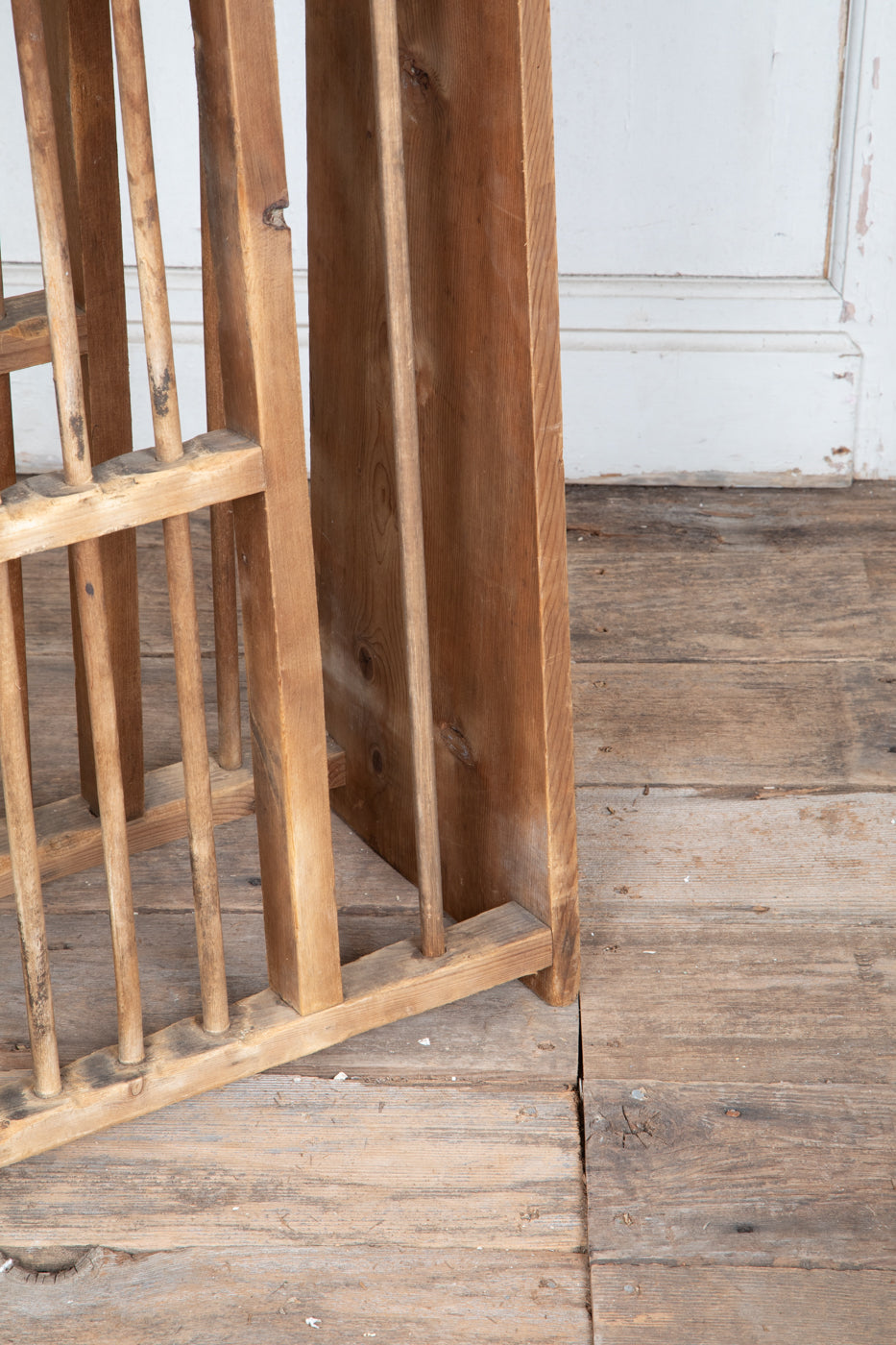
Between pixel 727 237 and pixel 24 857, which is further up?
pixel 727 237

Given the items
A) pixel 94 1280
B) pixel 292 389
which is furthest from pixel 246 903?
pixel 292 389

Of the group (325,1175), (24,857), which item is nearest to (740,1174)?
(325,1175)

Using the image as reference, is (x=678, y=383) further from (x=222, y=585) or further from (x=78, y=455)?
(x=78, y=455)

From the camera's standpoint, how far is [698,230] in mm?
1840

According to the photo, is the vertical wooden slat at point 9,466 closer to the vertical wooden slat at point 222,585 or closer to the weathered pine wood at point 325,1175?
the vertical wooden slat at point 222,585

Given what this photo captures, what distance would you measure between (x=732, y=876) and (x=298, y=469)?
1.82ft

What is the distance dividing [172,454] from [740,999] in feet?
1.89

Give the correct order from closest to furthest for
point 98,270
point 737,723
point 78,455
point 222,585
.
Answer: point 78,455 → point 98,270 → point 222,585 → point 737,723

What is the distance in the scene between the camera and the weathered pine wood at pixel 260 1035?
0.94 m

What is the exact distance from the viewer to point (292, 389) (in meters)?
0.86

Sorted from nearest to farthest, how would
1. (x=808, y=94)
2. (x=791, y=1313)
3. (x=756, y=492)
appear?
(x=791, y=1313) → (x=808, y=94) → (x=756, y=492)

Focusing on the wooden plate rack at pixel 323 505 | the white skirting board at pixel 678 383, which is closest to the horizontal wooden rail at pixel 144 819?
the wooden plate rack at pixel 323 505

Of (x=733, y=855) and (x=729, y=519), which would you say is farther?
(x=729, y=519)

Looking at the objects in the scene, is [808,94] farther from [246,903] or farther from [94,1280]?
[94,1280]
